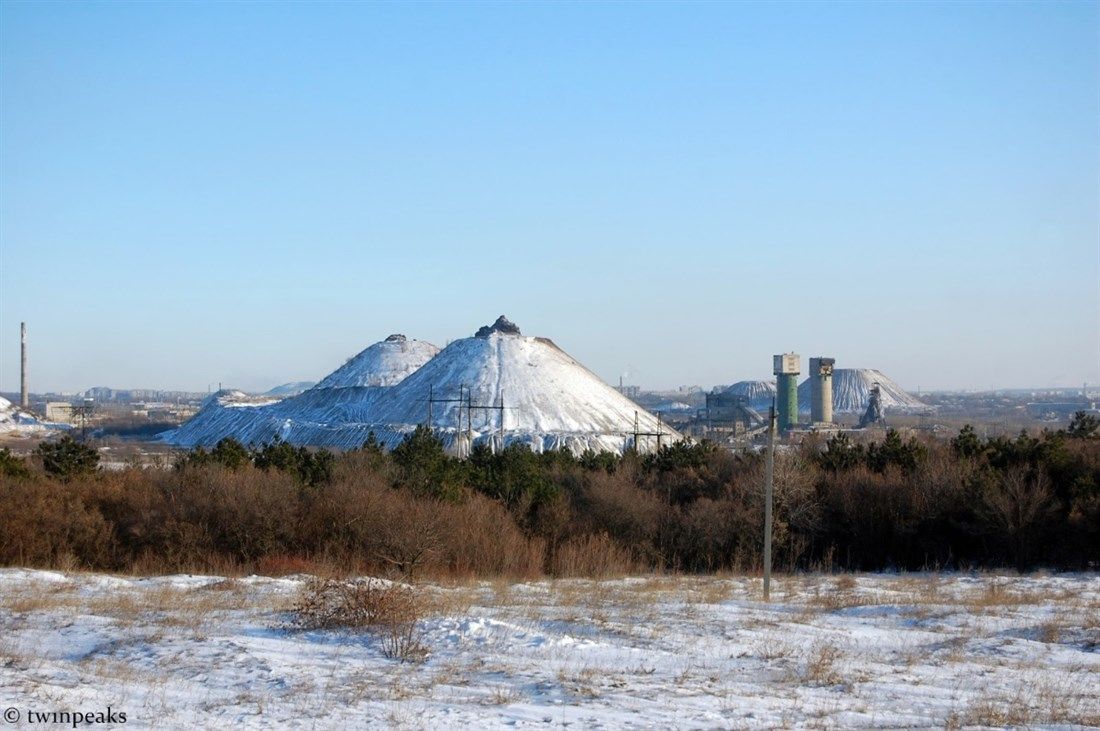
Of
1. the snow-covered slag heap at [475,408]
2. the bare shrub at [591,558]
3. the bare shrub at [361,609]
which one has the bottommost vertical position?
the bare shrub at [591,558]

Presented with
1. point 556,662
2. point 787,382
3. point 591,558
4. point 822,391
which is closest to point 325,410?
point 787,382

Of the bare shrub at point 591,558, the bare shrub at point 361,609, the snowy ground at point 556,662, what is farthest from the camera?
the bare shrub at point 591,558

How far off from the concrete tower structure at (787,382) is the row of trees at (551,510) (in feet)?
323

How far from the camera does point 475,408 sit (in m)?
82.4

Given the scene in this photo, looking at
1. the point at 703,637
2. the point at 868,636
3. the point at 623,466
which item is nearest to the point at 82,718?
the point at 703,637

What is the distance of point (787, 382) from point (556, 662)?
129643 millimetres

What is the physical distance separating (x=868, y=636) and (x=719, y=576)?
1074 cm

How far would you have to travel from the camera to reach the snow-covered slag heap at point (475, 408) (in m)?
88.5

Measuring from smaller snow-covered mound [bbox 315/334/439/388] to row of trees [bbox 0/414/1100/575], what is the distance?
80693 millimetres

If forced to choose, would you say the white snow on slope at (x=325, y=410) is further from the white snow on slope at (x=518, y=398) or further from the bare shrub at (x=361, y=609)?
the bare shrub at (x=361, y=609)

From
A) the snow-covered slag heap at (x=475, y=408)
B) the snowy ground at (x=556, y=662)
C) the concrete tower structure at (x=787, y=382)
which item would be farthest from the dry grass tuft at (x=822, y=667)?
the concrete tower structure at (x=787, y=382)

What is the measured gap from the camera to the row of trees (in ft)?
94.3

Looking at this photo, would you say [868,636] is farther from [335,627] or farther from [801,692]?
[335,627]

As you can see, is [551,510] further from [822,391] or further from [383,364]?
[822,391]
